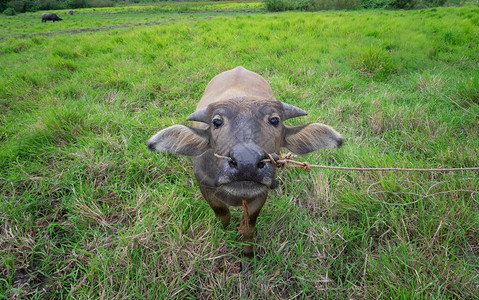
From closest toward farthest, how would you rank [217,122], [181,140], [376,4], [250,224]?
[217,122] → [181,140] → [250,224] → [376,4]

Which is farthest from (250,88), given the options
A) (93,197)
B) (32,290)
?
(32,290)

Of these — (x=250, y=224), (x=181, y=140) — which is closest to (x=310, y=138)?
(x=250, y=224)

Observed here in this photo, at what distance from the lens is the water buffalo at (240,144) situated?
1.49 m

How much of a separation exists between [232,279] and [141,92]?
3808 mm

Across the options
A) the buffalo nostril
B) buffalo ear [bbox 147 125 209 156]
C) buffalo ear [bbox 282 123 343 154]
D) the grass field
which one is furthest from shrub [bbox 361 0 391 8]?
the buffalo nostril

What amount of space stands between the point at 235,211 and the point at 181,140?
1.01 meters

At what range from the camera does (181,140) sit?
1.99 metres

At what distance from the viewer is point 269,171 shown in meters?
1.50

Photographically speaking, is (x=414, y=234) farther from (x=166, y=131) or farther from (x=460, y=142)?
(x=166, y=131)

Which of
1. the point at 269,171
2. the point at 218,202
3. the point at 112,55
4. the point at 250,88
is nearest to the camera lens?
the point at 269,171

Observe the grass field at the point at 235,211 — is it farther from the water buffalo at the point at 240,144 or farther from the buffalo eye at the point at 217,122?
the buffalo eye at the point at 217,122

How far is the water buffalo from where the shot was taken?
149 cm

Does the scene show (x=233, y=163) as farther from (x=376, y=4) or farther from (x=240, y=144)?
(x=376, y=4)

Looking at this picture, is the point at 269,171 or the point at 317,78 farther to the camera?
the point at 317,78
